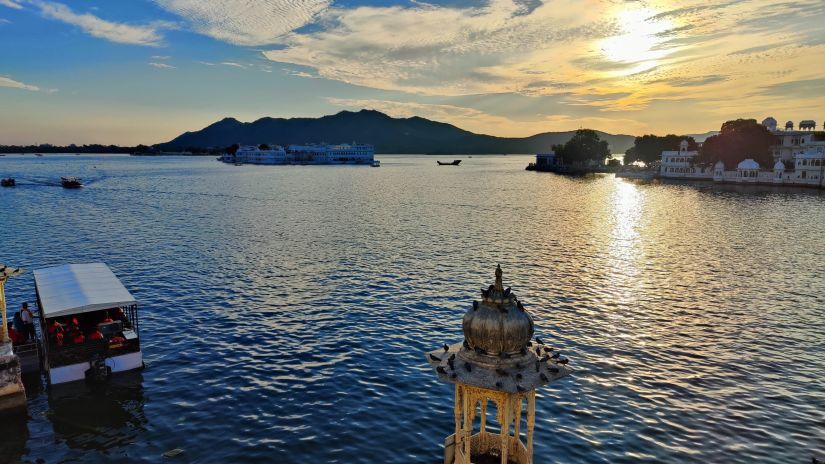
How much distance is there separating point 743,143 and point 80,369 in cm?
18835

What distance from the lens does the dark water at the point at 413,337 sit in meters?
20.9

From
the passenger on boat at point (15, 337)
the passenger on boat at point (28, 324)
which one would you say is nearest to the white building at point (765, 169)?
the passenger on boat at point (28, 324)

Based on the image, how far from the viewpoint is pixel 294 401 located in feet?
78.4

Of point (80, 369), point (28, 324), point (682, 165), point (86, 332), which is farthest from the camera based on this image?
point (682, 165)

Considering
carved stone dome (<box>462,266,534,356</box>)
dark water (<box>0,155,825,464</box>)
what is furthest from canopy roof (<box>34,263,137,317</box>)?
carved stone dome (<box>462,266,534,356</box>)

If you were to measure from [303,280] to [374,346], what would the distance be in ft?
56.3

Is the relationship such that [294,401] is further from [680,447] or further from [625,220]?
[625,220]

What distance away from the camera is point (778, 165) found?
148125mm

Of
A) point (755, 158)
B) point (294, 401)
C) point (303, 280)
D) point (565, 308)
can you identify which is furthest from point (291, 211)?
point (755, 158)

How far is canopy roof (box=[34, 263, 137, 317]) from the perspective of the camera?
25.8 meters

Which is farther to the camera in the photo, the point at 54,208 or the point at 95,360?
the point at 54,208

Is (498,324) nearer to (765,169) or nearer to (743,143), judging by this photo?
(743,143)

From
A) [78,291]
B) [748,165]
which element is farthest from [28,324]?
[748,165]

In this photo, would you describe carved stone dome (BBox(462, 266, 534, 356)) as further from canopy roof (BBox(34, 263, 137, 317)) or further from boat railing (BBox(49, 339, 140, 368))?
boat railing (BBox(49, 339, 140, 368))
